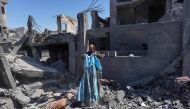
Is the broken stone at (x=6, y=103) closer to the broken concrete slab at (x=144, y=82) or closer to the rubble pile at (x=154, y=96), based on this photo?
the rubble pile at (x=154, y=96)

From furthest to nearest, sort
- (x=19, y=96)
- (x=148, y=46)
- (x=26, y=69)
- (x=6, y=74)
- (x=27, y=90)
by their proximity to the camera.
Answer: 1. (x=26, y=69)
2. (x=148, y=46)
3. (x=27, y=90)
4. (x=6, y=74)
5. (x=19, y=96)

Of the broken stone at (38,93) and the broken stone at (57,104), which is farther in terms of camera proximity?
the broken stone at (38,93)

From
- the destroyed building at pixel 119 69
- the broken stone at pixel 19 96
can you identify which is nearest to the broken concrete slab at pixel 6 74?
the destroyed building at pixel 119 69

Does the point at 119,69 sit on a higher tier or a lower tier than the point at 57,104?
higher

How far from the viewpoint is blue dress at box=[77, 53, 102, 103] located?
272 inches

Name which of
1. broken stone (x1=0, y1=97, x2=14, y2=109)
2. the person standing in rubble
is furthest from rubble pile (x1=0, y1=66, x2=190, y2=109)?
the person standing in rubble

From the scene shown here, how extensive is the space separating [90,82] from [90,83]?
29mm

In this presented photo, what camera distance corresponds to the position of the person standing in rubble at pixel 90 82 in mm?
6902

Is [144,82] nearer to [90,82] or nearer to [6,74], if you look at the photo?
[90,82]

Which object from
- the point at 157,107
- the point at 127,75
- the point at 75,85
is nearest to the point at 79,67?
the point at 75,85

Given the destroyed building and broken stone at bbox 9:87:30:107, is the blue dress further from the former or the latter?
broken stone at bbox 9:87:30:107

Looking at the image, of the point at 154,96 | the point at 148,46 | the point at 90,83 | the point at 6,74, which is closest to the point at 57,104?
the point at 90,83

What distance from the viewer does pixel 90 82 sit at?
7.00 meters

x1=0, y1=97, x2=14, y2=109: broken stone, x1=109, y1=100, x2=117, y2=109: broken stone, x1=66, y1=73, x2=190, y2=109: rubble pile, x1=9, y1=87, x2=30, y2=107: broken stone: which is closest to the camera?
x1=109, y1=100, x2=117, y2=109: broken stone
